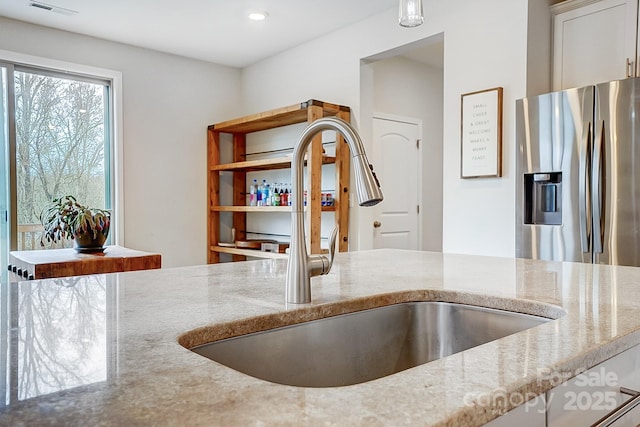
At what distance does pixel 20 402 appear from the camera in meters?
0.53

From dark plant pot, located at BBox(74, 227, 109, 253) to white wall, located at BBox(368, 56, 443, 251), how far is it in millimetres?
2759

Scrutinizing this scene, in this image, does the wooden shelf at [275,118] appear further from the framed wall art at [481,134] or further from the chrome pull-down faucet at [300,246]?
the chrome pull-down faucet at [300,246]

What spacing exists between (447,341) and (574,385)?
1.70ft

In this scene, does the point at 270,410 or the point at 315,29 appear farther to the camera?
the point at 315,29

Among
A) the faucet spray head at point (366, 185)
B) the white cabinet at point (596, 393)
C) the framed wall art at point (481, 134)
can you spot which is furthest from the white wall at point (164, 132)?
the white cabinet at point (596, 393)

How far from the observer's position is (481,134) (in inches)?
123

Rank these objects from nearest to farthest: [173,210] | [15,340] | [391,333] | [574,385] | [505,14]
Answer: [574,385], [15,340], [391,333], [505,14], [173,210]

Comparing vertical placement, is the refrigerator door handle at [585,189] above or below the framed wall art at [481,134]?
below

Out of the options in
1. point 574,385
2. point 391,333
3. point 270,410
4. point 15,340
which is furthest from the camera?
point 391,333

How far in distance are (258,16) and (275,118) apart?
867mm

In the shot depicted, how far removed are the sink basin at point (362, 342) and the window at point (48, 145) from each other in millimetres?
3767

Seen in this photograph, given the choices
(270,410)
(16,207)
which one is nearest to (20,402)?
(270,410)

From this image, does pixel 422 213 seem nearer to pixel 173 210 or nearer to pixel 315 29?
pixel 315 29

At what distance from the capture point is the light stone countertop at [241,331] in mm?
507
